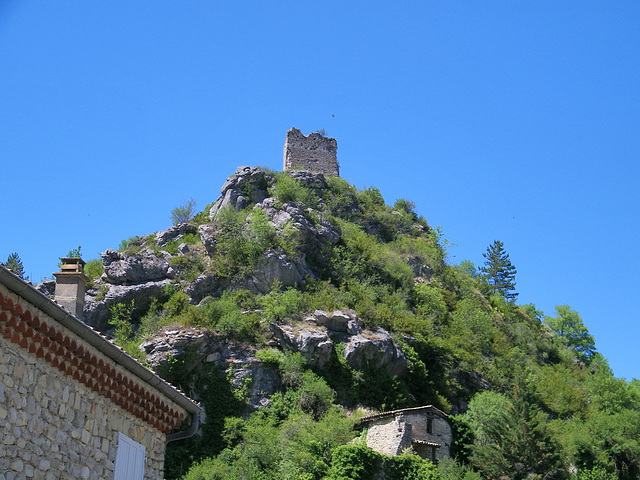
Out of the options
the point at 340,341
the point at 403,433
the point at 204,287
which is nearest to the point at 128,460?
the point at 403,433

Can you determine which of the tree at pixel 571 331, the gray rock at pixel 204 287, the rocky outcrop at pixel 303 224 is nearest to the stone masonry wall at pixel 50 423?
the gray rock at pixel 204 287

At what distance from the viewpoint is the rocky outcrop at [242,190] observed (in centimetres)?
5078

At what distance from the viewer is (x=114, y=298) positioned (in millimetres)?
41250

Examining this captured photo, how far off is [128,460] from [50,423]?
2368 mm

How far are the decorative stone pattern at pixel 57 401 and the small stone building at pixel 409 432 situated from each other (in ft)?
63.3

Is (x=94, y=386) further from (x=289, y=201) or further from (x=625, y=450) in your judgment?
(x=289, y=201)

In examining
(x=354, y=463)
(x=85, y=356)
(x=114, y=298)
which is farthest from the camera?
(x=114, y=298)

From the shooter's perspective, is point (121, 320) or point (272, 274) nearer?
point (121, 320)

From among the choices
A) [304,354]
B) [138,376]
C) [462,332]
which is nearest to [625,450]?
[462,332]

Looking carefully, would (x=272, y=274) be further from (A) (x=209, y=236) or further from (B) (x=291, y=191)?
(B) (x=291, y=191)

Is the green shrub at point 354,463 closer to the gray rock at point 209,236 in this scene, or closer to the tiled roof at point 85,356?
the tiled roof at point 85,356

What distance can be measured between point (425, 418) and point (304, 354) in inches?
274

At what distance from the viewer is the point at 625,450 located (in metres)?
38.5

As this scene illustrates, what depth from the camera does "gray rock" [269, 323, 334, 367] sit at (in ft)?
121
